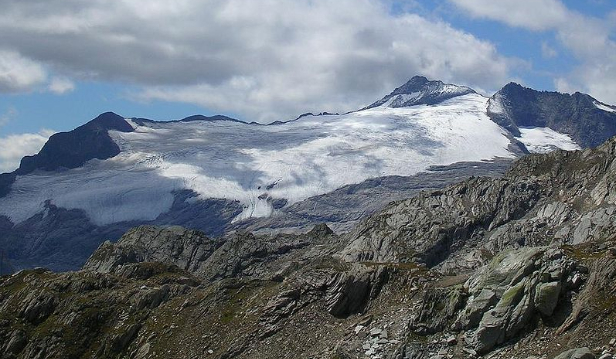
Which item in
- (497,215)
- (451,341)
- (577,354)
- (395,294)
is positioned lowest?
(451,341)

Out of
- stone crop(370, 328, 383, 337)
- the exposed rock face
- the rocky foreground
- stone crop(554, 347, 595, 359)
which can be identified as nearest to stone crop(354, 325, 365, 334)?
the rocky foreground

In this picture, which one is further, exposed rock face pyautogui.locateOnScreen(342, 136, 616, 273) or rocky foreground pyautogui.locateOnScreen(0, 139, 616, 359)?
exposed rock face pyautogui.locateOnScreen(342, 136, 616, 273)

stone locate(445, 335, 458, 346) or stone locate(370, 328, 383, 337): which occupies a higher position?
stone locate(445, 335, 458, 346)

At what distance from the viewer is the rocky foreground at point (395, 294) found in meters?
54.2

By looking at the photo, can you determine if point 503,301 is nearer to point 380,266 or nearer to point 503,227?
point 380,266

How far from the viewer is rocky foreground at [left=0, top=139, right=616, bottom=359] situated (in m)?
54.2

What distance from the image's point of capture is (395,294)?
70.5m

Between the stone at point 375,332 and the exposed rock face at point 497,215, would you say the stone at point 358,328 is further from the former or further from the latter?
the exposed rock face at point 497,215

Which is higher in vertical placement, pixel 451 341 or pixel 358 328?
pixel 451 341

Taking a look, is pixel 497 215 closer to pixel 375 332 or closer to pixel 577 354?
pixel 375 332

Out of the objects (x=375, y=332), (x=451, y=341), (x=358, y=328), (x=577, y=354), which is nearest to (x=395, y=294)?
(x=358, y=328)

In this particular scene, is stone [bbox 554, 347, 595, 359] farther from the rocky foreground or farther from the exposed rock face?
the exposed rock face

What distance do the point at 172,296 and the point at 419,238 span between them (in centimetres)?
6261

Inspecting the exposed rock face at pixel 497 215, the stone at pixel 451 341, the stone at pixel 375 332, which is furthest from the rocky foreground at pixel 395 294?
the exposed rock face at pixel 497 215
